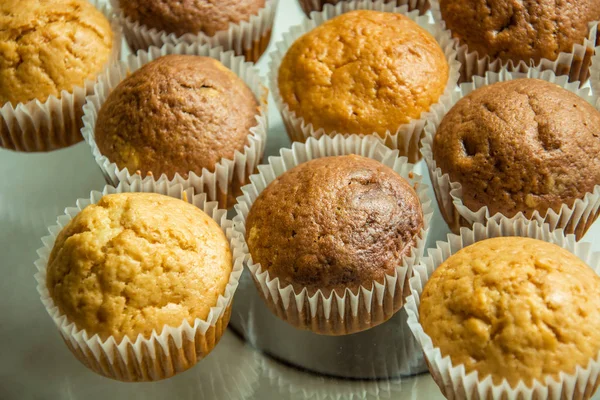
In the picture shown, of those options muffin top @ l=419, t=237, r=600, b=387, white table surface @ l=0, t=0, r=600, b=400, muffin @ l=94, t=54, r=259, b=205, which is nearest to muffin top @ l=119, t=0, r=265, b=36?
muffin @ l=94, t=54, r=259, b=205

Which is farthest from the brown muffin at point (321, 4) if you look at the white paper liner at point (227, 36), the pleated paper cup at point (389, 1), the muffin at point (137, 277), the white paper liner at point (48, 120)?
the muffin at point (137, 277)

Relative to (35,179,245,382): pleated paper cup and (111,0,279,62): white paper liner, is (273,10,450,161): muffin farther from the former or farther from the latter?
(35,179,245,382): pleated paper cup

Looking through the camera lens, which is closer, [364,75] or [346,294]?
[346,294]

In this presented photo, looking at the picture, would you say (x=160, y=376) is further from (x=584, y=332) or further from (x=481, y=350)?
(x=584, y=332)

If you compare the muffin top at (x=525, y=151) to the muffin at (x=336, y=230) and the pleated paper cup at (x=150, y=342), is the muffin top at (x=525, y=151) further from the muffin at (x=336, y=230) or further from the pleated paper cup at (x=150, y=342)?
the pleated paper cup at (x=150, y=342)

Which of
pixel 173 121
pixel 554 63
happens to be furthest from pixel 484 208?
pixel 173 121

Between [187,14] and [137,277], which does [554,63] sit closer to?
[187,14]
